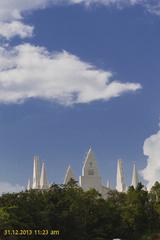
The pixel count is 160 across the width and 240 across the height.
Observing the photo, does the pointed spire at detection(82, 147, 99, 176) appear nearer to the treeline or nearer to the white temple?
the white temple

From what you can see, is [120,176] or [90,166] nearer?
[90,166]

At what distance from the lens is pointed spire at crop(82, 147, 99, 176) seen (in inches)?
4229

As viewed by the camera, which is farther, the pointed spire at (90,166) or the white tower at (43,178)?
the white tower at (43,178)

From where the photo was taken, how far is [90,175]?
10712 centimetres

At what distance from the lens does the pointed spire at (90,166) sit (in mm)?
107412

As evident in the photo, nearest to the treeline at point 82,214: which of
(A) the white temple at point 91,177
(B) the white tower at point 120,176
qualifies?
(A) the white temple at point 91,177

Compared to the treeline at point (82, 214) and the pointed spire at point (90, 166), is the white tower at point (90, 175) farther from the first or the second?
the treeline at point (82, 214)

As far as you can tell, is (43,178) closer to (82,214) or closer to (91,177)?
(91,177)

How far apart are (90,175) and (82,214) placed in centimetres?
4594

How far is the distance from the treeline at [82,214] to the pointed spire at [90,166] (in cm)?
4119

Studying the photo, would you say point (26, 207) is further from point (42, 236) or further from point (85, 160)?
point (85, 160)

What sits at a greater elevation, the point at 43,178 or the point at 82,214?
the point at 43,178

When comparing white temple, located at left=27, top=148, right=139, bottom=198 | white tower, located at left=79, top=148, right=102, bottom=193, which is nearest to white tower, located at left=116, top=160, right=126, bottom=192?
white temple, located at left=27, top=148, right=139, bottom=198

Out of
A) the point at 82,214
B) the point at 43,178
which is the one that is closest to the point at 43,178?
the point at 43,178
